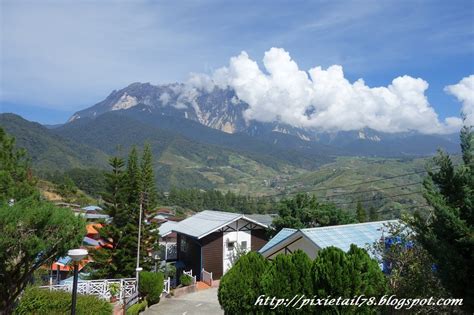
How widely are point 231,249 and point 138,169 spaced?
917cm

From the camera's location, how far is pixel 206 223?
99.2ft

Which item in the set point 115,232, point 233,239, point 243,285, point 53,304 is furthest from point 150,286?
point 233,239

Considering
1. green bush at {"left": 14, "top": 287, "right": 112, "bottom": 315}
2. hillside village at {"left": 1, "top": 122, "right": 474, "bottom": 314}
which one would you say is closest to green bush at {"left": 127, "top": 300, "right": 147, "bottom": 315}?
hillside village at {"left": 1, "top": 122, "right": 474, "bottom": 314}

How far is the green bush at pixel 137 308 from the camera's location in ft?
50.3

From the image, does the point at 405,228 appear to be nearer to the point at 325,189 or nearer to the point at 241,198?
the point at 241,198

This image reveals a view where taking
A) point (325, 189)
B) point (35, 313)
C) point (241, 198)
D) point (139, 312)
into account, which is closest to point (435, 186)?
point (35, 313)

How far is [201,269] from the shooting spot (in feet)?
91.0

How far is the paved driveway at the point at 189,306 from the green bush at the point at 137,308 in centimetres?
32

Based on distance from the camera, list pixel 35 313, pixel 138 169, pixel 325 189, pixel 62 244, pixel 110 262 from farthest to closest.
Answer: pixel 325 189
pixel 138 169
pixel 110 262
pixel 35 313
pixel 62 244

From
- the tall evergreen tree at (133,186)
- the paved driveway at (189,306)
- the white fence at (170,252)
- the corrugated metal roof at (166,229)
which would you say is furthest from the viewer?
the corrugated metal roof at (166,229)

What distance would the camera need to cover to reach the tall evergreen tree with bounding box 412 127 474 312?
6.70 meters

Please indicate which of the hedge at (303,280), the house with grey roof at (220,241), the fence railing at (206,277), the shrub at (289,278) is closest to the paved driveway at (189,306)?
the fence railing at (206,277)

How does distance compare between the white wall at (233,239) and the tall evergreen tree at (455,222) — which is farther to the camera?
the white wall at (233,239)

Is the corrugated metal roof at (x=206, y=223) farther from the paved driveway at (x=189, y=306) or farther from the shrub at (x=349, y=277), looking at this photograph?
the shrub at (x=349, y=277)
